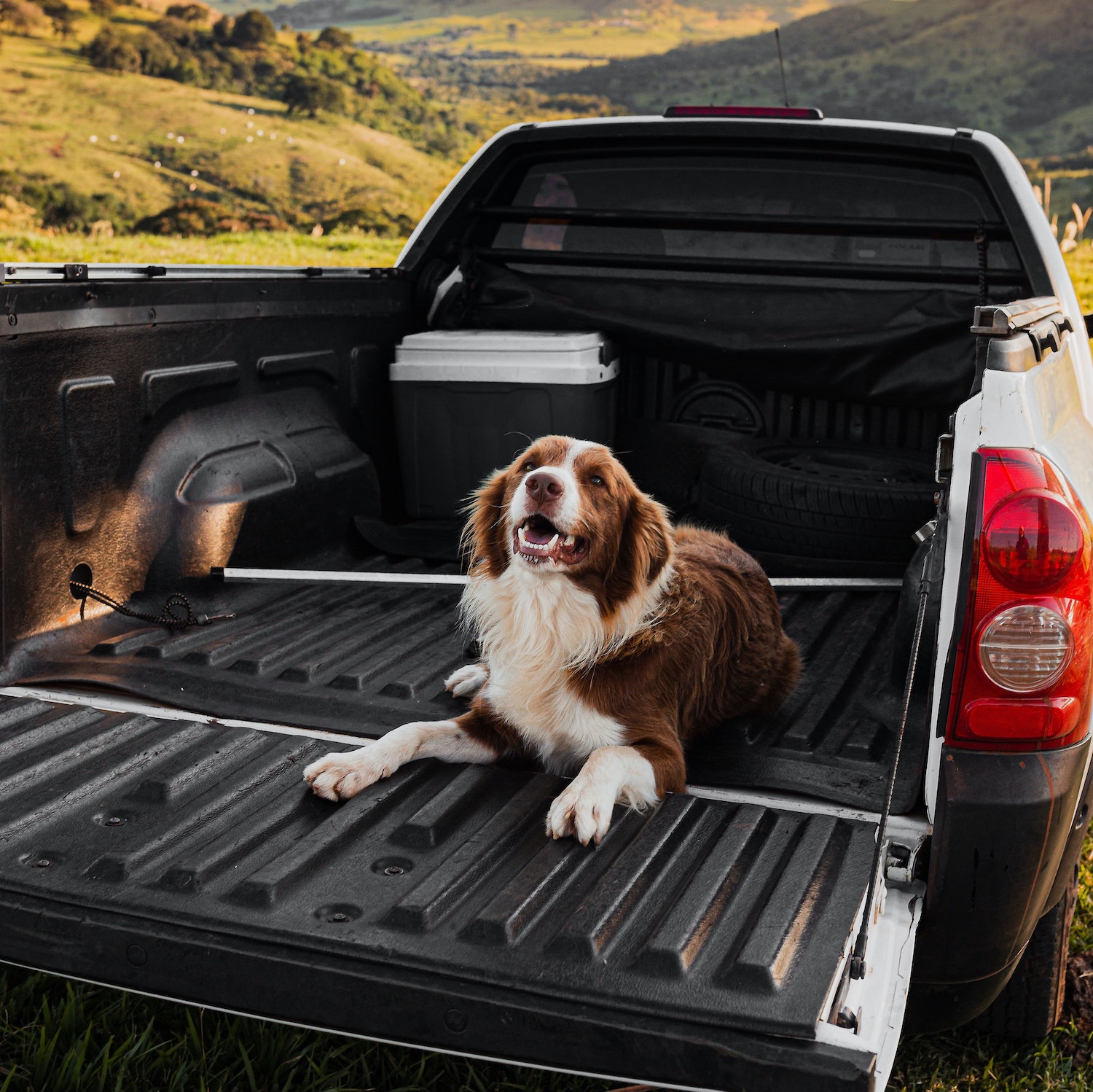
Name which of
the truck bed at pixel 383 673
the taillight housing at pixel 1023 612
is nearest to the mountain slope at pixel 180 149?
the truck bed at pixel 383 673

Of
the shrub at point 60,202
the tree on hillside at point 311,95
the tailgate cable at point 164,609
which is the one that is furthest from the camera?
the tree on hillside at point 311,95

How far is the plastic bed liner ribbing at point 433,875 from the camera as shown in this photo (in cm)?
198

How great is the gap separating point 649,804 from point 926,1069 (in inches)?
37.5

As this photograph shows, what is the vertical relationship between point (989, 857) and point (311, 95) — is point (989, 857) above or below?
below

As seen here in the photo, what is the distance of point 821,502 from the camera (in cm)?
409

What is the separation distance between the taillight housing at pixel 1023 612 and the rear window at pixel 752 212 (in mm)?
2308

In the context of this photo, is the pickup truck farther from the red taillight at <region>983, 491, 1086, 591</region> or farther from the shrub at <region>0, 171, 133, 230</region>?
the shrub at <region>0, 171, 133, 230</region>

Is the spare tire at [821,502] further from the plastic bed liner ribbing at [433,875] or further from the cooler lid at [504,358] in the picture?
the plastic bed liner ribbing at [433,875]

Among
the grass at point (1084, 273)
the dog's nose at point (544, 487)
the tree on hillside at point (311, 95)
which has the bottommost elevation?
the grass at point (1084, 273)

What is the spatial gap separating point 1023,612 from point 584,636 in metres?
1.13

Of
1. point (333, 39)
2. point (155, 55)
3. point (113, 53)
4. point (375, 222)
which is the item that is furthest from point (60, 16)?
point (375, 222)

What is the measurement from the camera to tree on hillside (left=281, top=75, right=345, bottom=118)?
2481cm

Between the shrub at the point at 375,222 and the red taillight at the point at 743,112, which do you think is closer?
the red taillight at the point at 743,112

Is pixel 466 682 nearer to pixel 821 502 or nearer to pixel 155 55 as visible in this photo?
pixel 821 502
